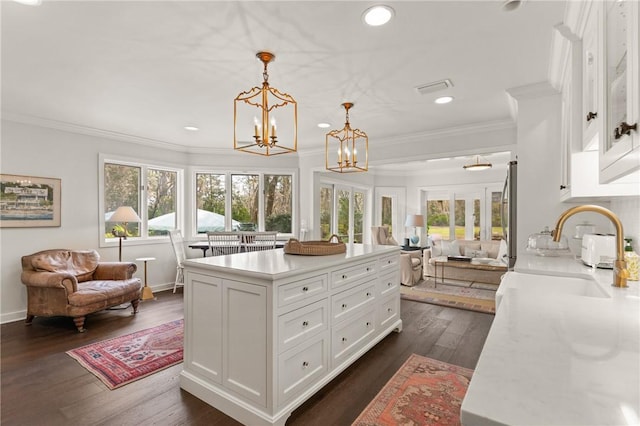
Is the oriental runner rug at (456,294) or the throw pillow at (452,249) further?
the throw pillow at (452,249)

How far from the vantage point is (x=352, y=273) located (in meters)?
2.62

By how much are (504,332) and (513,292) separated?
64 centimetres

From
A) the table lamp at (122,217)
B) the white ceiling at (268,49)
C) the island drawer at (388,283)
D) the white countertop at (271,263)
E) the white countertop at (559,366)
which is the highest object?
the white ceiling at (268,49)

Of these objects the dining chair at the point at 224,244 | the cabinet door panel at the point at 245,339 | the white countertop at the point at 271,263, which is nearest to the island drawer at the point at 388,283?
the white countertop at the point at 271,263

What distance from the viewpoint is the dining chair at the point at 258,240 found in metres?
4.74

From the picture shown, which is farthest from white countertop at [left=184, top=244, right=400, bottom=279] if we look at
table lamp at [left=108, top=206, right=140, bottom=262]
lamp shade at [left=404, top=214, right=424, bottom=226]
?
lamp shade at [left=404, top=214, right=424, bottom=226]

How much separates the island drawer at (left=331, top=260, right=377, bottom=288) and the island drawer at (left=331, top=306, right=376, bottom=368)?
0.32 meters

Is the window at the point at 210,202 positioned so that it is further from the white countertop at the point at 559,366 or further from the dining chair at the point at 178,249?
the white countertop at the point at 559,366

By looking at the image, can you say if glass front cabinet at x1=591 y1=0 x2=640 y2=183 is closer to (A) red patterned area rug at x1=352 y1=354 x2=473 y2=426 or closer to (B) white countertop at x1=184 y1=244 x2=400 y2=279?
(B) white countertop at x1=184 y1=244 x2=400 y2=279

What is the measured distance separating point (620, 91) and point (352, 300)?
2.08 m

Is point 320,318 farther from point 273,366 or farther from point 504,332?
point 504,332

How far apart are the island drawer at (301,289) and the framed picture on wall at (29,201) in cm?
399

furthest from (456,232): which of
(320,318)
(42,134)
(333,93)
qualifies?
(42,134)

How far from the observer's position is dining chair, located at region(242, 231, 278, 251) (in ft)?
15.6
